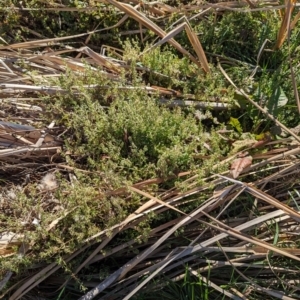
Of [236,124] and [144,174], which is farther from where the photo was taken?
[236,124]

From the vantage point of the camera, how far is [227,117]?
2.31 metres

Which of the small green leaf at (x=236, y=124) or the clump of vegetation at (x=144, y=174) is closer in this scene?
the clump of vegetation at (x=144, y=174)

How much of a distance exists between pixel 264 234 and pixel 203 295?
37 centimetres

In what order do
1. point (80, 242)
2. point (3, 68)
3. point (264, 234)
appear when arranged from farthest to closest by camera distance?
point (3, 68) → point (264, 234) → point (80, 242)

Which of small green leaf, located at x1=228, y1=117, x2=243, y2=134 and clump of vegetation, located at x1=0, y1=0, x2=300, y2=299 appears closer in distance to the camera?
clump of vegetation, located at x1=0, y1=0, x2=300, y2=299

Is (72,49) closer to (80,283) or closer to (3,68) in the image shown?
(3,68)

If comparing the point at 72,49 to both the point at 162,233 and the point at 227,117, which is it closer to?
the point at 227,117

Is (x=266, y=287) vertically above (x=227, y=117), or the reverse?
(x=227, y=117)

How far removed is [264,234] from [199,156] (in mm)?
442

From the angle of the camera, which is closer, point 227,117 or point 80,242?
point 80,242

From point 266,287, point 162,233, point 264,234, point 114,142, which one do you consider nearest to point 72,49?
point 114,142

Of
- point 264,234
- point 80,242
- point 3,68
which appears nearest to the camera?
point 80,242

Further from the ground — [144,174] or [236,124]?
[236,124]

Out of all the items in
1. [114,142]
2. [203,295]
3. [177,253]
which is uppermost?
[114,142]
